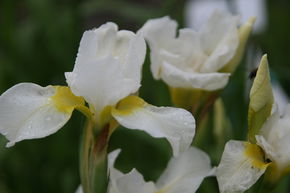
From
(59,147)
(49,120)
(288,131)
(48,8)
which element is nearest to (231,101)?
(59,147)

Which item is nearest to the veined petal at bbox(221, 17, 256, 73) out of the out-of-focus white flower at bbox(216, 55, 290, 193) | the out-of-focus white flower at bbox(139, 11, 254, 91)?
the out-of-focus white flower at bbox(139, 11, 254, 91)

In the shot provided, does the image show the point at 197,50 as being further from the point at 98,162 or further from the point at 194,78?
the point at 98,162

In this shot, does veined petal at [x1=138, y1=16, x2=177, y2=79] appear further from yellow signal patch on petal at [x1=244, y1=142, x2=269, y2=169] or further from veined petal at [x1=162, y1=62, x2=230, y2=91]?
yellow signal patch on petal at [x1=244, y1=142, x2=269, y2=169]

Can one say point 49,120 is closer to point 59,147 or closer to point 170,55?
point 170,55

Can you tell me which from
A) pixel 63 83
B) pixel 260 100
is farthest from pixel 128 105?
pixel 63 83

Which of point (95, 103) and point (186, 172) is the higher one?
point (95, 103)

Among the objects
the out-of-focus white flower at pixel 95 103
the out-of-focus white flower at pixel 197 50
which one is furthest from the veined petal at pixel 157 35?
the out-of-focus white flower at pixel 95 103
